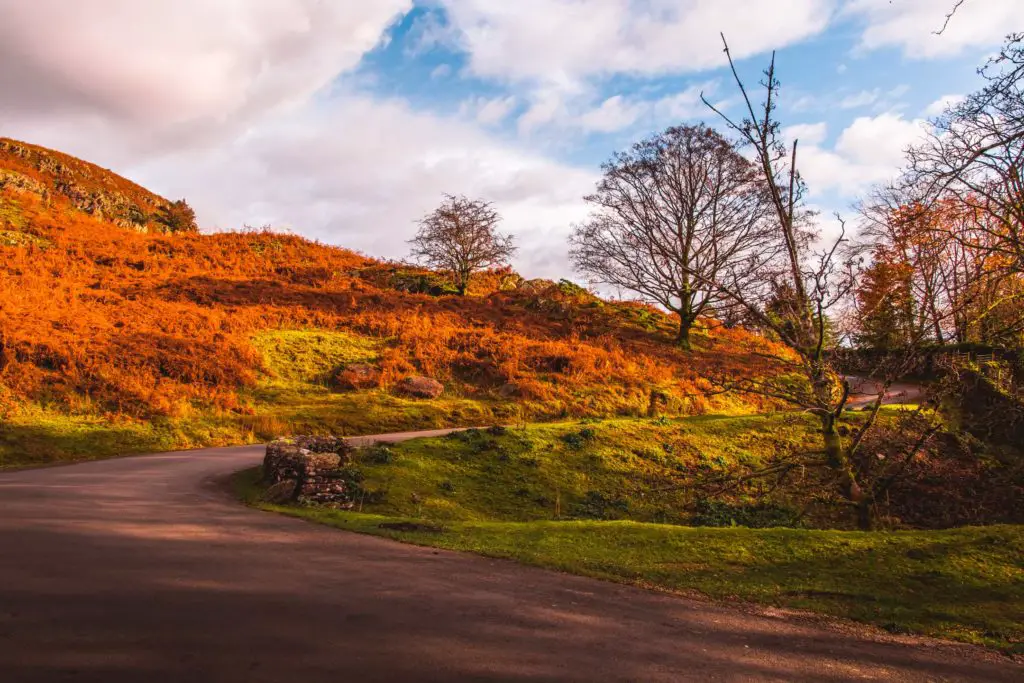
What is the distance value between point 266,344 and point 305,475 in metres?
15.1

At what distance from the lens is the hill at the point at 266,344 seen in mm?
16312

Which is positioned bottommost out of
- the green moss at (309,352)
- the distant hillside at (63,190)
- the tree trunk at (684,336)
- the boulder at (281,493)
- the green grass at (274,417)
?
the boulder at (281,493)

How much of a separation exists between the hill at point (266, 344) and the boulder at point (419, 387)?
0.33m

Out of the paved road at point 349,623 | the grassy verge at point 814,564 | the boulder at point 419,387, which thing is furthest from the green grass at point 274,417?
the grassy verge at point 814,564

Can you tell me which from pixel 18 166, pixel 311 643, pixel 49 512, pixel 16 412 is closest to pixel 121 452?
pixel 16 412

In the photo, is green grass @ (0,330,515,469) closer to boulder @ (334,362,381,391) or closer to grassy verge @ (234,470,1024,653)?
boulder @ (334,362,381,391)

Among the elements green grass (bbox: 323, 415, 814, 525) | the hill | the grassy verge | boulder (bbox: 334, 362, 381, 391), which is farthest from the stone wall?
boulder (bbox: 334, 362, 381, 391)

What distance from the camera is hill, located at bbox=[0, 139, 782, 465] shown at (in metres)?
16.3

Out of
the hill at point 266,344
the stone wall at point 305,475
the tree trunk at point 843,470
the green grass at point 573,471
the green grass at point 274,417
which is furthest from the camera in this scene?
the hill at point 266,344

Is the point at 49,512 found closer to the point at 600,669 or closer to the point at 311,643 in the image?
the point at 311,643

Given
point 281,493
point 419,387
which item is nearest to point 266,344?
point 419,387

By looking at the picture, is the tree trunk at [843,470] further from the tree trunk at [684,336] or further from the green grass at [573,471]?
the tree trunk at [684,336]

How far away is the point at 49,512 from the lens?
24.4 feet

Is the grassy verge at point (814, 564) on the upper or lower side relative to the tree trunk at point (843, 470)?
lower
